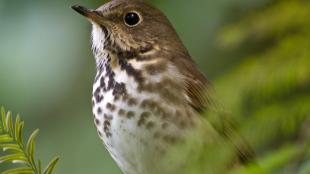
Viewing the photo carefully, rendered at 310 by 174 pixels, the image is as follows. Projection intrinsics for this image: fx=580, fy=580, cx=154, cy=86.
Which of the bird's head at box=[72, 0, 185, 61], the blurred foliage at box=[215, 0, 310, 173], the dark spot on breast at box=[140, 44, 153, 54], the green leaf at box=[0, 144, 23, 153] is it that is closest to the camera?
the blurred foliage at box=[215, 0, 310, 173]

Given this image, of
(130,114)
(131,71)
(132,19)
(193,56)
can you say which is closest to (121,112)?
(130,114)

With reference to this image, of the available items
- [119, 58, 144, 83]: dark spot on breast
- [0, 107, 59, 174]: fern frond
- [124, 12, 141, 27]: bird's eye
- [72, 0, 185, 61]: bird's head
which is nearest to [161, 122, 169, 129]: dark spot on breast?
[119, 58, 144, 83]: dark spot on breast

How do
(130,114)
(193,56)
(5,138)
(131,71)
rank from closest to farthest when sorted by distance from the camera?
1. (5,138)
2. (130,114)
3. (131,71)
4. (193,56)

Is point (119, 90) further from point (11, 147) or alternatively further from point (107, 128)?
point (11, 147)

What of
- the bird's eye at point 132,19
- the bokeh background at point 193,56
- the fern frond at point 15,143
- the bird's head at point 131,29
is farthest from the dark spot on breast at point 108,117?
the fern frond at point 15,143

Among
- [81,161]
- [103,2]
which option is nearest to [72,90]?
[103,2]

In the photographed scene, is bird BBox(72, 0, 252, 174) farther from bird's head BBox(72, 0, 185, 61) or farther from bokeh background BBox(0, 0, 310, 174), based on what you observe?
bokeh background BBox(0, 0, 310, 174)

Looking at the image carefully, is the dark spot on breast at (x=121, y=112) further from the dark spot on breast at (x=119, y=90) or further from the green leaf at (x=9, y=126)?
the green leaf at (x=9, y=126)

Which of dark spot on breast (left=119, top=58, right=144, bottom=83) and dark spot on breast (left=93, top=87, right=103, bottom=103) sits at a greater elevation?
dark spot on breast (left=119, top=58, right=144, bottom=83)
